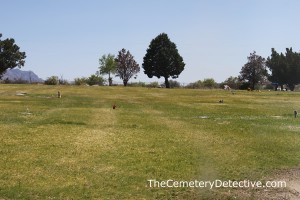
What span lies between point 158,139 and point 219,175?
6845 millimetres

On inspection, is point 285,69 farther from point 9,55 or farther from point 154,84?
point 9,55

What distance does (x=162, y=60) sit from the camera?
110m

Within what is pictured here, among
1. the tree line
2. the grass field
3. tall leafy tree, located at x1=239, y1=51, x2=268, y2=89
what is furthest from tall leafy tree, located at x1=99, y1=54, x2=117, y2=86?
the grass field

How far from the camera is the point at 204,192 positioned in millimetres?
10984

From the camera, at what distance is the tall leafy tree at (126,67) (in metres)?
137

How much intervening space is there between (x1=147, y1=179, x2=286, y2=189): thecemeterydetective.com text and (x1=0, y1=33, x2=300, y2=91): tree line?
264 feet

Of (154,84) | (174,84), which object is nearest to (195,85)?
(174,84)

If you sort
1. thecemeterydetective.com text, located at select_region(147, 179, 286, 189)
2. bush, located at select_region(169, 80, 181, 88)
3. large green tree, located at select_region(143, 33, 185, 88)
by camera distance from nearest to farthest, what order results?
thecemeterydetective.com text, located at select_region(147, 179, 286, 189)
large green tree, located at select_region(143, 33, 185, 88)
bush, located at select_region(169, 80, 181, 88)

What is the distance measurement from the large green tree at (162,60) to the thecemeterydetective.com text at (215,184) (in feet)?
317

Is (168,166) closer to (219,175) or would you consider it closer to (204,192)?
(219,175)

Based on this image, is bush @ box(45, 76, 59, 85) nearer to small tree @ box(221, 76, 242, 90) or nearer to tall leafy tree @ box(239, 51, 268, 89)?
small tree @ box(221, 76, 242, 90)

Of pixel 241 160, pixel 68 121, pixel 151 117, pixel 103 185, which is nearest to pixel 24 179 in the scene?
pixel 103 185

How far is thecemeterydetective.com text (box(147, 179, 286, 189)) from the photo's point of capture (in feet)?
37.9

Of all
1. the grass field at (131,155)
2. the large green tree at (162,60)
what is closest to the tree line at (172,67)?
the large green tree at (162,60)
